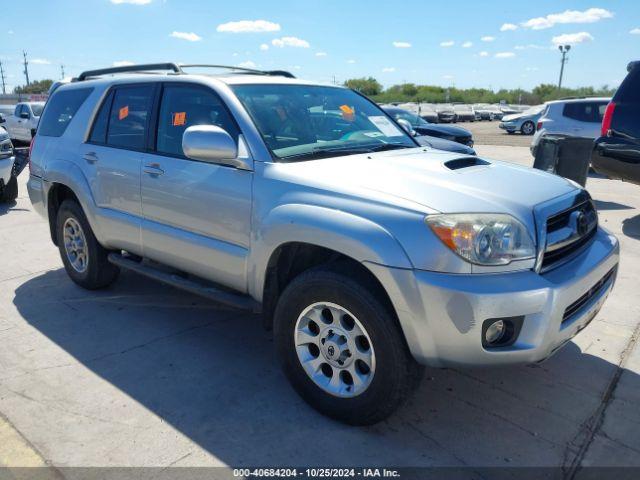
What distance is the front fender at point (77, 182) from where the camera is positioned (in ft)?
14.4

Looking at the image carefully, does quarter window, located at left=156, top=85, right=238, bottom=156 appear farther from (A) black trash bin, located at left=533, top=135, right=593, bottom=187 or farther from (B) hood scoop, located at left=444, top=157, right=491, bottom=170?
(A) black trash bin, located at left=533, top=135, right=593, bottom=187

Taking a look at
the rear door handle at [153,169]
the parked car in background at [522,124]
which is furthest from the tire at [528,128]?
the rear door handle at [153,169]

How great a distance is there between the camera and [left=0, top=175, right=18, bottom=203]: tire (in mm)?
8509

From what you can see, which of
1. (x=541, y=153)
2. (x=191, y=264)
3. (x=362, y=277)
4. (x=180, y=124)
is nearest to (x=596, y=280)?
(x=362, y=277)

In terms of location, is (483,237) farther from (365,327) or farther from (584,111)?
(584,111)

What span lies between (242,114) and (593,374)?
108 inches

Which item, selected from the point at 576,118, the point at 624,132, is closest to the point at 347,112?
the point at 624,132

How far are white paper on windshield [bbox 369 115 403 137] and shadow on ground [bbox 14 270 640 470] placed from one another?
1.75m

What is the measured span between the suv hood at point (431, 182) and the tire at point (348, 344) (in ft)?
1.48

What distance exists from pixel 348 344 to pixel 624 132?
19.4ft

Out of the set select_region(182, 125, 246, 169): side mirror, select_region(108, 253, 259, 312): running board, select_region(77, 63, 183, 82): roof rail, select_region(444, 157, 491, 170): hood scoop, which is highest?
select_region(77, 63, 183, 82): roof rail

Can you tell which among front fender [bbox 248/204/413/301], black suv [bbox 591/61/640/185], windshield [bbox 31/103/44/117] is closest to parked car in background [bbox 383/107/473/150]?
black suv [bbox 591/61/640/185]

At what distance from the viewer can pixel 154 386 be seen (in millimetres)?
3340

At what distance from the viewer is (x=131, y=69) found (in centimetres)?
474
